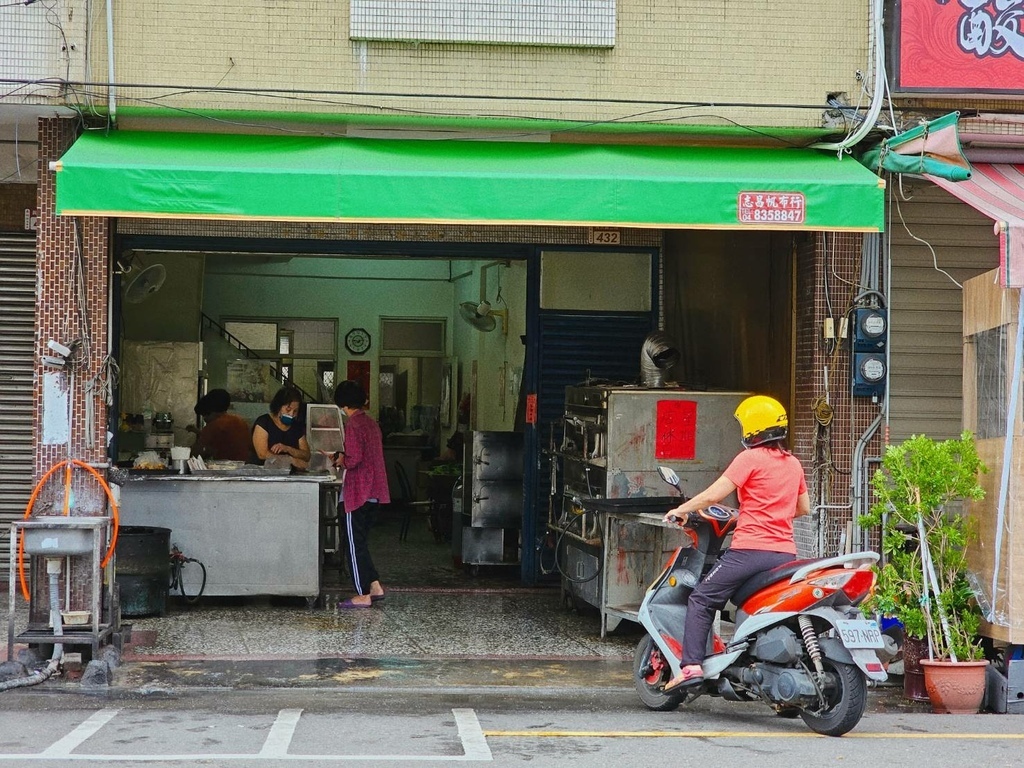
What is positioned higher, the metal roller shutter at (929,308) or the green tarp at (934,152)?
the green tarp at (934,152)

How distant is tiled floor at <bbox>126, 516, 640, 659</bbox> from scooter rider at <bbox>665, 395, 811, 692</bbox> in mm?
2088

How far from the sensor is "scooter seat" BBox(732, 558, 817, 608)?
23.0 ft

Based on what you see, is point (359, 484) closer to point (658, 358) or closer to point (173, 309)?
point (658, 358)

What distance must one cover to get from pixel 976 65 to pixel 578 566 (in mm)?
4628

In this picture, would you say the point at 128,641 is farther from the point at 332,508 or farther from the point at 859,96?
the point at 859,96

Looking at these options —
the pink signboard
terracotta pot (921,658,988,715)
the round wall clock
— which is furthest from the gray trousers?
the round wall clock

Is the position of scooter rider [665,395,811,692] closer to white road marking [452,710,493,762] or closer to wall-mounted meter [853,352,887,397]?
white road marking [452,710,493,762]

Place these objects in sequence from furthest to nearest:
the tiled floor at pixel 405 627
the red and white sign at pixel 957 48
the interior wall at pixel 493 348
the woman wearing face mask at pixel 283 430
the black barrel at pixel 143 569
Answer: the interior wall at pixel 493 348, the woman wearing face mask at pixel 283 430, the black barrel at pixel 143 569, the tiled floor at pixel 405 627, the red and white sign at pixel 957 48

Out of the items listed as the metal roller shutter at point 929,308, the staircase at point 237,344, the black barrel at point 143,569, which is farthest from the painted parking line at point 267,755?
the staircase at point 237,344

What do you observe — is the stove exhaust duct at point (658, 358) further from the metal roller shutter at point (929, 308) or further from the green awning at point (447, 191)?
the green awning at point (447, 191)

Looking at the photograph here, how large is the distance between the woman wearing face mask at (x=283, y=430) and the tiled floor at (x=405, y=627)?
1514 mm

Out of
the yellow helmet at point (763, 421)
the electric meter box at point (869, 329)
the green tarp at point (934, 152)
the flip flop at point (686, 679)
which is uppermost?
the green tarp at point (934, 152)

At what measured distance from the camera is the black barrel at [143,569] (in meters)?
9.88

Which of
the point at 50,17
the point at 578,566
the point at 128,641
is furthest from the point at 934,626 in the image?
the point at 50,17
